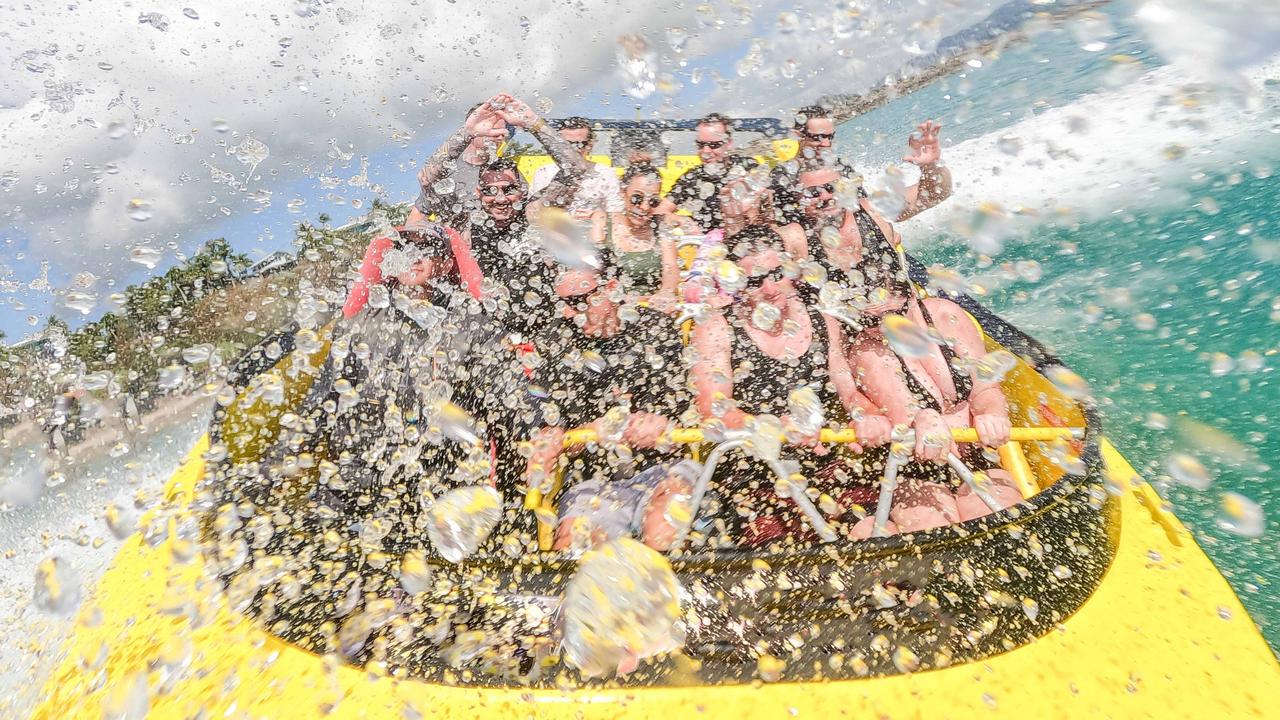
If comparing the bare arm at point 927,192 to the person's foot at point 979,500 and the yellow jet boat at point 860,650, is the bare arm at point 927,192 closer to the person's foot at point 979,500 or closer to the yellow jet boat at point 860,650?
the person's foot at point 979,500

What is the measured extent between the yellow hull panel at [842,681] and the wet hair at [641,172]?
2.32 metres

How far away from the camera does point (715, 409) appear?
232cm

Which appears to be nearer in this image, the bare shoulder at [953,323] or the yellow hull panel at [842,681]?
the yellow hull panel at [842,681]

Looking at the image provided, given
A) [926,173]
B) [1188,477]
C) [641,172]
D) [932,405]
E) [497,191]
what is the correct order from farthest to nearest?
[1188,477], [926,173], [641,172], [497,191], [932,405]

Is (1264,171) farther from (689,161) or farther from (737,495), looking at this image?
(737,495)

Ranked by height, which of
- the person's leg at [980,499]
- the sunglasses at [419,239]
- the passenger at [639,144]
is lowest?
the person's leg at [980,499]

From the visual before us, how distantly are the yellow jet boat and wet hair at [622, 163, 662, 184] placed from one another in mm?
2159

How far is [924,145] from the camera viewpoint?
3549mm

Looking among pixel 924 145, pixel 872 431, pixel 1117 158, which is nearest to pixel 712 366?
pixel 872 431

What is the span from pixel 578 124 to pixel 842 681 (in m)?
3.53

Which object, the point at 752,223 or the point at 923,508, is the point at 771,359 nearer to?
the point at 752,223

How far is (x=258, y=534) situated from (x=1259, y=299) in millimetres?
10518

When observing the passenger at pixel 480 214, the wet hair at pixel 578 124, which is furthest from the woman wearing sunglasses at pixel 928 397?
the wet hair at pixel 578 124

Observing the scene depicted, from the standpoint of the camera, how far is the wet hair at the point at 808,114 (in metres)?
3.20
